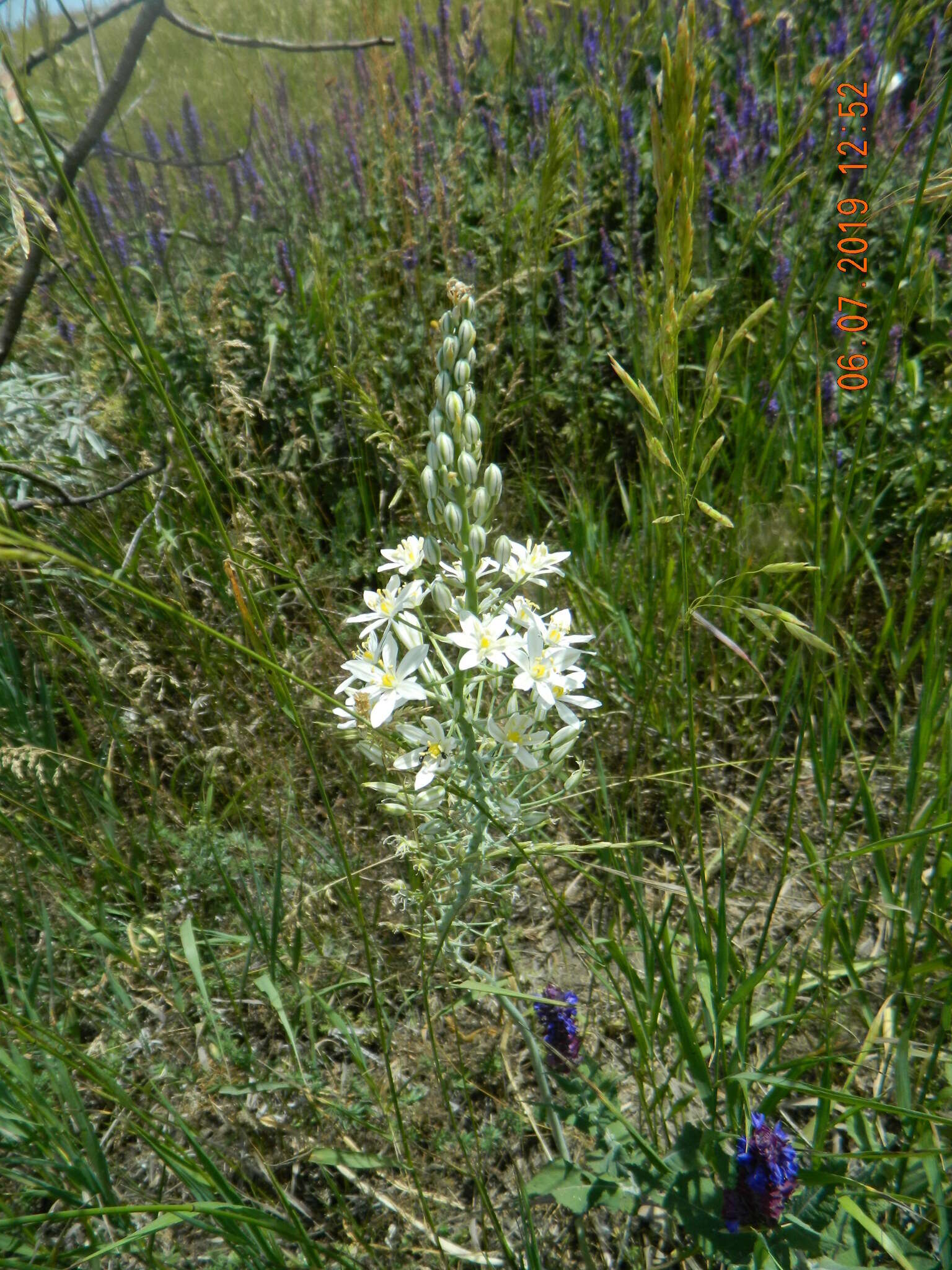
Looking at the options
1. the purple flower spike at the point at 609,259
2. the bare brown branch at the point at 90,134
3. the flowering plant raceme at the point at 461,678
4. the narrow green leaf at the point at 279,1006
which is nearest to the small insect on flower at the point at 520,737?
the flowering plant raceme at the point at 461,678

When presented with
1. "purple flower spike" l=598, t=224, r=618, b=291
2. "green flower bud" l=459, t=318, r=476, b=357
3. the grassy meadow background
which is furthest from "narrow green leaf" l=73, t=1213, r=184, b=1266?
"purple flower spike" l=598, t=224, r=618, b=291

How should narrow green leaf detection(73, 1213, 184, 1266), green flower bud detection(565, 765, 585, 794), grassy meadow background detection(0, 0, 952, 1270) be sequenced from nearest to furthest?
narrow green leaf detection(73, 1213, 184, 1266)
grassy meadow background detection(0, 0, 952, 1270)
green flower bud detection(565, 765, 585, 794)

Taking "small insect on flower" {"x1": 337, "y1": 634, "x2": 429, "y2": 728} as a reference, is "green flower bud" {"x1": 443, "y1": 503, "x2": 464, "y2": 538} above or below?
above

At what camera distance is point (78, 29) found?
82.0 inches

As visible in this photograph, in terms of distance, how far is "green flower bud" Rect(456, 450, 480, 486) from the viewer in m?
1.57

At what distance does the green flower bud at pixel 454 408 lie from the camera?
1558mm

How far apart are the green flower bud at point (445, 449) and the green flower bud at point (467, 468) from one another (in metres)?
0.02

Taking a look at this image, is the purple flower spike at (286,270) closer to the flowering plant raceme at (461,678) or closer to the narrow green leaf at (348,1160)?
the flowering plant raceme at (461,678)

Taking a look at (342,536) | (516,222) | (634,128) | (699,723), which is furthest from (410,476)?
(634,128)

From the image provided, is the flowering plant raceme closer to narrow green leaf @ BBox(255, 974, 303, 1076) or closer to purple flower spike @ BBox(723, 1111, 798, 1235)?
narrow green leaf @ BBox(255, 974, 303, 1076)

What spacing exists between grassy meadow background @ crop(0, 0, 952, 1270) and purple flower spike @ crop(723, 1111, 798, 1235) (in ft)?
0.12

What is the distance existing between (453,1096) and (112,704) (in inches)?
68.7

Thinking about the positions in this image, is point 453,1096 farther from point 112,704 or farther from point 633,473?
point 633,473

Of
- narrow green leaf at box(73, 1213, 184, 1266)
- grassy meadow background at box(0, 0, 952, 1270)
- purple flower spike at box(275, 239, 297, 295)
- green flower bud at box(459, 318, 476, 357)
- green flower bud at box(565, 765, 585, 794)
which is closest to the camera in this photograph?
narrow green leaf at box(73, 1213, 184, 1266)
